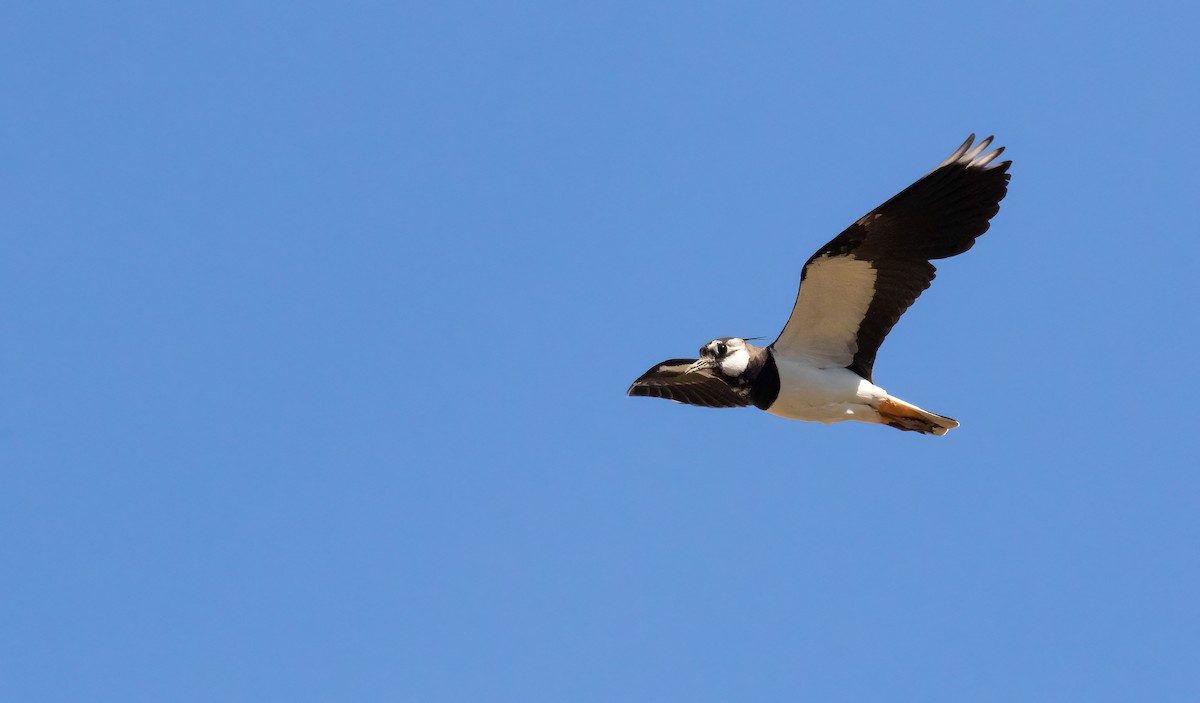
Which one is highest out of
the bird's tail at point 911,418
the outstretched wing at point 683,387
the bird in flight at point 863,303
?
the outstretched wing at point 683,387

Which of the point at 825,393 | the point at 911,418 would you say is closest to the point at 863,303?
the point at 825,393

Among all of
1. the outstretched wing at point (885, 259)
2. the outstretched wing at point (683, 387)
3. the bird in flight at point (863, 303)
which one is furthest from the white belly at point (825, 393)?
the outstretched wing at point (683, 387)

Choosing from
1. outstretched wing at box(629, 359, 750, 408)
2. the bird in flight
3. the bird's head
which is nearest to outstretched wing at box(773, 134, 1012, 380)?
the bird in flight

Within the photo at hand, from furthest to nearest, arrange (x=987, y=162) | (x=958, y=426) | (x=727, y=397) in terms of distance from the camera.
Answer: (x=727, y=397)
(x=958, y=426)
(x=987, y=162)

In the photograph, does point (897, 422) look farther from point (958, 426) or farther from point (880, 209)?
point (880, 209)

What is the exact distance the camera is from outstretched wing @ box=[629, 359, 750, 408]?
15.5m

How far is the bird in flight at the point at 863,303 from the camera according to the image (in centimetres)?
1250

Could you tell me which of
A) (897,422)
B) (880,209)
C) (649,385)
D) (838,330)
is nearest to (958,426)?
(897,422)

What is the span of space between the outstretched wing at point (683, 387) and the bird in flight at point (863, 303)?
4.56 feet

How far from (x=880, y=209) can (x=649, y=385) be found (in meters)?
4.75

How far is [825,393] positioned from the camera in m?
13.4

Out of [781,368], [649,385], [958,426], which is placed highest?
[649,385]

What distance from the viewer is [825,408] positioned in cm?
1356

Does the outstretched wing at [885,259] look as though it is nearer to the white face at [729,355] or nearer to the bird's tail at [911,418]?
the white face at [729,355]
